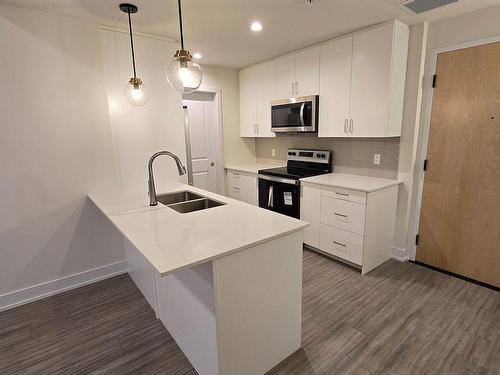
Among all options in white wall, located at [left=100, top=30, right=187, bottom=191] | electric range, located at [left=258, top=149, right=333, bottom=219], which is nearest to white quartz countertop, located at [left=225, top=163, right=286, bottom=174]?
electric range, located at [left=258, top=149, right=333, bottom=219]

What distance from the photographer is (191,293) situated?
1.56m

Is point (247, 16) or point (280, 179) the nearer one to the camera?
point (247, 16)

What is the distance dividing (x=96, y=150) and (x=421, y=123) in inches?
128

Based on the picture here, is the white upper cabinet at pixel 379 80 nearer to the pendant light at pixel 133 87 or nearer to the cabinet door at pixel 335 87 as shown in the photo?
the cabinet door at pixel 335 87

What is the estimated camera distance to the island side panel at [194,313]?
4.63 ft

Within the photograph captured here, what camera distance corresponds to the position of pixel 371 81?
2.74 m

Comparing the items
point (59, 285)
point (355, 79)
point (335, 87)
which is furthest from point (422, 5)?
point (59, 285)

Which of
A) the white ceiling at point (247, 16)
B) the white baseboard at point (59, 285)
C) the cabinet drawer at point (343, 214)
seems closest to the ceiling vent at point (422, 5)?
the white ceiling at point (247, 16)

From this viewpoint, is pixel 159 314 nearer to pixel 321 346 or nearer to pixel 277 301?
pixel 277 301

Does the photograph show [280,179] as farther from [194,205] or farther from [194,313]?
[194,313]

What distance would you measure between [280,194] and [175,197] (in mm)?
1406

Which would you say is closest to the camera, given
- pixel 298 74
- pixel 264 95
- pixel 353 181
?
pixel 353 181

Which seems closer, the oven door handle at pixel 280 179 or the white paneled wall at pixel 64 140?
the white paneled wall at pixel 64 140

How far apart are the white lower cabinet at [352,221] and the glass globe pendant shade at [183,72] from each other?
180 cm
